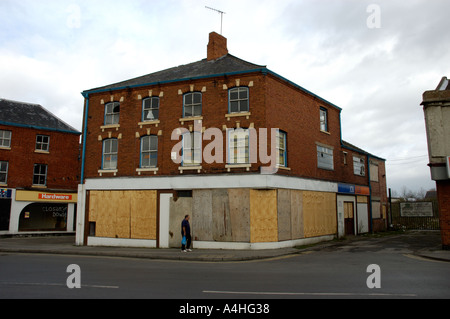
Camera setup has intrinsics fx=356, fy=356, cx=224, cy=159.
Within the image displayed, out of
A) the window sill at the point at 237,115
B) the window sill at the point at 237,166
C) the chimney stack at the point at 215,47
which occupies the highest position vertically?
the chimney stack at the point at 215,47

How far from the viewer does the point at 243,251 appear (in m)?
17.5

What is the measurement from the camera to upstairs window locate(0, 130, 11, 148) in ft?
101

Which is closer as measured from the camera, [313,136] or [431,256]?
[431,256]

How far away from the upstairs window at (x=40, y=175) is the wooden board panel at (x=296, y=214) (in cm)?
2391

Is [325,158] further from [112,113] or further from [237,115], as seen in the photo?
[112,113]

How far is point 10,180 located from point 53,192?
3641 mm

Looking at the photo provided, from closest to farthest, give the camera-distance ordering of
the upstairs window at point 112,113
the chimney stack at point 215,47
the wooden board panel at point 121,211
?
the wooden board panel at point 121,211 → the upstairs window at point 112,113 → the chimney stack at point 215,47

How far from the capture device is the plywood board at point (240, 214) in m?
18.4

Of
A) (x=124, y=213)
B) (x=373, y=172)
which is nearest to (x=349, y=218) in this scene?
(x=373, y=172)

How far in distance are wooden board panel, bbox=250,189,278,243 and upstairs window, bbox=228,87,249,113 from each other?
15.2ft

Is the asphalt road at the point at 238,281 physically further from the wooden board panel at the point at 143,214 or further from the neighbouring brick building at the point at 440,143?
the wooden board panel at the point at 143,214

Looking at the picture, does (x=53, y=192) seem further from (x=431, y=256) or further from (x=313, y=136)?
(x=431, y=256)

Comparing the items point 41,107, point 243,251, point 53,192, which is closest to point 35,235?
point 53,192

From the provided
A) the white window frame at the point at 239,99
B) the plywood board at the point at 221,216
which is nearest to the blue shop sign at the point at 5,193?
the plywood board at the point at 221,216
